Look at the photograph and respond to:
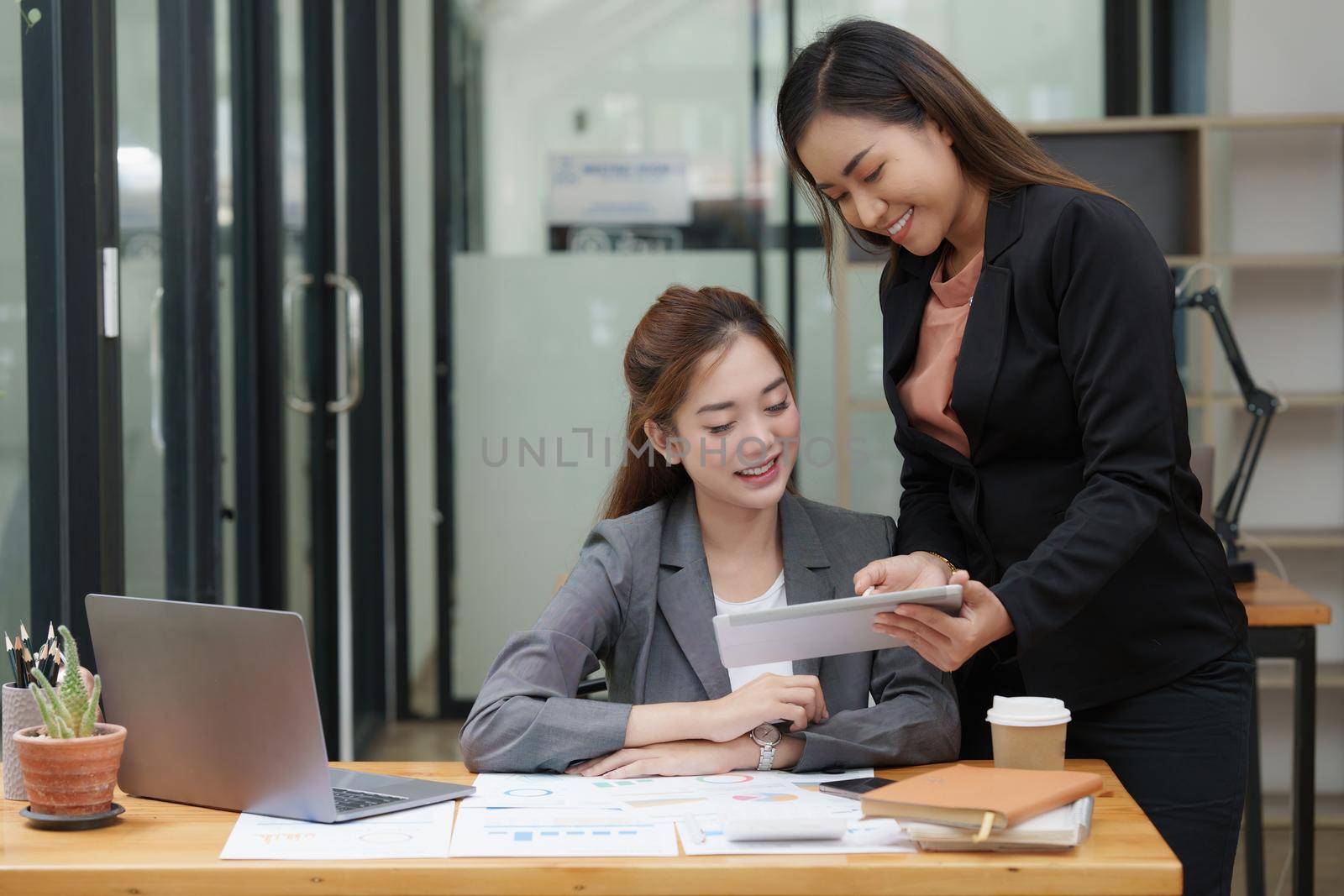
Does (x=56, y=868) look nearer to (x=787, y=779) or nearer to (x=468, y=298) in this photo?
(x=787, y=779)

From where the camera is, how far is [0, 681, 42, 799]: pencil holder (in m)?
1.38

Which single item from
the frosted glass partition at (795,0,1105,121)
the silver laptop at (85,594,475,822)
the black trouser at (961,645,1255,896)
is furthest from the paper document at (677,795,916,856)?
the frosted glass partition at (795,0,1105,121)

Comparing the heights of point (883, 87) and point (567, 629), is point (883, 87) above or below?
above

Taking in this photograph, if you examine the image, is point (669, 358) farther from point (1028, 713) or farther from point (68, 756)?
point (68, 756)

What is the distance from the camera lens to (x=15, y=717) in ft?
4.53

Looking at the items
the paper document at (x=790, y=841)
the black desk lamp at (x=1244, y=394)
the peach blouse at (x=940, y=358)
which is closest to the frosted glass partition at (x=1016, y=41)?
the black desk lamp at (x=1244, y=394)

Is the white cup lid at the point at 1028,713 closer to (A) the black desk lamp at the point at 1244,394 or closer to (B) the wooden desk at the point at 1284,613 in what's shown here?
(B) the wooden desk at the point at 1284,613

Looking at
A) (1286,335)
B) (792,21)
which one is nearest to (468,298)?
(792,21)

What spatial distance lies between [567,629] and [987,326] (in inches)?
25.0

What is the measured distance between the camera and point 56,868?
1.22 m

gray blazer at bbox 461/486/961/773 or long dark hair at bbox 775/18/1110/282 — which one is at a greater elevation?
long dark hair at bbox 775/18/1110/282

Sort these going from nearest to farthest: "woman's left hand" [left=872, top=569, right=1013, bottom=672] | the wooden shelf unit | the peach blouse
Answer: "woman's left hand" [left=872, top=569, right=1013, bottom=672], the peach blouse, the wooden shelf unit

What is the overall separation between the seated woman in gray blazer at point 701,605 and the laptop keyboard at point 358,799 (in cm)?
17

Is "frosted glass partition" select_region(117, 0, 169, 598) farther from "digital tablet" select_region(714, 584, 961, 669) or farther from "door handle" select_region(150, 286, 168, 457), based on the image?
"digital tablet" select_region(714, 584, 961, 669)
